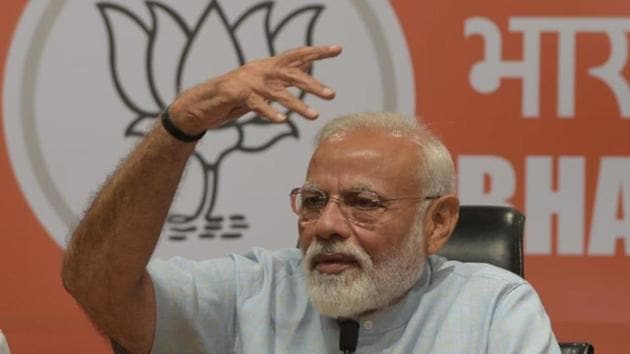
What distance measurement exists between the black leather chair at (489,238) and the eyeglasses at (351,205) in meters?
0.42

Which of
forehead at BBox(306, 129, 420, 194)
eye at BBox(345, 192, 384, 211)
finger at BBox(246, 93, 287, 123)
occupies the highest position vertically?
finger at BBox(246, 93, 287, 123)

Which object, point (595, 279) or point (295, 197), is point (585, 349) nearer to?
point (295, 197)

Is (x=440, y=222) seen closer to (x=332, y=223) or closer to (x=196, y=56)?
(x=332, y=223)

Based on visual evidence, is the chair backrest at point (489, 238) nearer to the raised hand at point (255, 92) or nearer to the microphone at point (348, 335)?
the microphone at point (348, 335)

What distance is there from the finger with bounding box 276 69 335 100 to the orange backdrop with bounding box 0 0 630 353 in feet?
4.98

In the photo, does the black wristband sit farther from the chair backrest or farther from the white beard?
the chair backrest

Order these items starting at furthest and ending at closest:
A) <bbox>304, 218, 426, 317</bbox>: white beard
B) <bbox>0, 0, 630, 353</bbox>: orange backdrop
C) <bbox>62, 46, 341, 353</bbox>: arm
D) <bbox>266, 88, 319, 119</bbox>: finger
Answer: <bbox>0, 0, 630, 353</bbox>: orange backdrop
<bbox>304, 218, 426, 317</bbox>: white beard
<bbox>62, 46, 341, 353</bbox>: arm
<bbox>266, 88, 319, 119</bbox>: finger

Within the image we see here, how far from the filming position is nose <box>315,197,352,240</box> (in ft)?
7.57

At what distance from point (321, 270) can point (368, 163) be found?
0.81 ft

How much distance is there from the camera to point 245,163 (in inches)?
141

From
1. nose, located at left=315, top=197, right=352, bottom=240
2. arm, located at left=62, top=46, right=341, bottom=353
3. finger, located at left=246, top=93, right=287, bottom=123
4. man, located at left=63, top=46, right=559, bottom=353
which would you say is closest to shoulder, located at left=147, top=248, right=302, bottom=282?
man, located at left=63, top=46, right=559, bottom=353

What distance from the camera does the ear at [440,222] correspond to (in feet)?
8.14

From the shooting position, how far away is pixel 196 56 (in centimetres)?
359

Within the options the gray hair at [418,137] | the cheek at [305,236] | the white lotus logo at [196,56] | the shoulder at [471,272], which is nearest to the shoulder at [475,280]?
the shoulder at [471,272]
